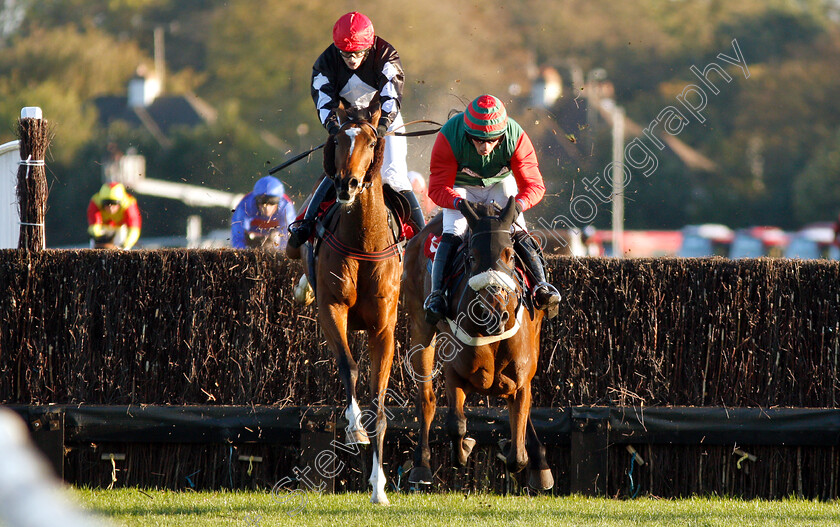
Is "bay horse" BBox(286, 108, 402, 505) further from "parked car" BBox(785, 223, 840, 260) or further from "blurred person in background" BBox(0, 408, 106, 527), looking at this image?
"parked car" BBox(785, 223, 840, 260)

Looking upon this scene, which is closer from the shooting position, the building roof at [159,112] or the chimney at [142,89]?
the building roof at [159,112]

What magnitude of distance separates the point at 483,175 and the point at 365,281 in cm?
106

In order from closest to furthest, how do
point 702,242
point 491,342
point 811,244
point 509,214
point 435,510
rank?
point 491,342, point 509,214, point 435,510, point 811,244, point 702,242

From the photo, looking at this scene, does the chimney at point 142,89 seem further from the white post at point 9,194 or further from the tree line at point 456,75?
the white post at point 9,194

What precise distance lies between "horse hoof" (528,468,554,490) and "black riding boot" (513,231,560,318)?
3.23 ft

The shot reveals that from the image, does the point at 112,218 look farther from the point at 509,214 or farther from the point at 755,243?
the point at 755,243

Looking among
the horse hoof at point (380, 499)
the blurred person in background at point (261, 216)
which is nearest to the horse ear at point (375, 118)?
the horse hoof at point (380, 499)

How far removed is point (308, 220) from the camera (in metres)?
6.79

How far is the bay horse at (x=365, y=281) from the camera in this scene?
20.5 ft

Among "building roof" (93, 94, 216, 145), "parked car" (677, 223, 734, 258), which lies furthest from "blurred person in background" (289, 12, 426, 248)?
"building roof" (93, 94, 216, 145)

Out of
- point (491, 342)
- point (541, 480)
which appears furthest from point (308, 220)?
point (541, 480)

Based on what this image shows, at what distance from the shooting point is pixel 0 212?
8.11m

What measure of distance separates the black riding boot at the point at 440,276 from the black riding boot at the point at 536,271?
1.29 feet

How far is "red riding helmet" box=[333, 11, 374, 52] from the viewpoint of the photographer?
22.5 ft
